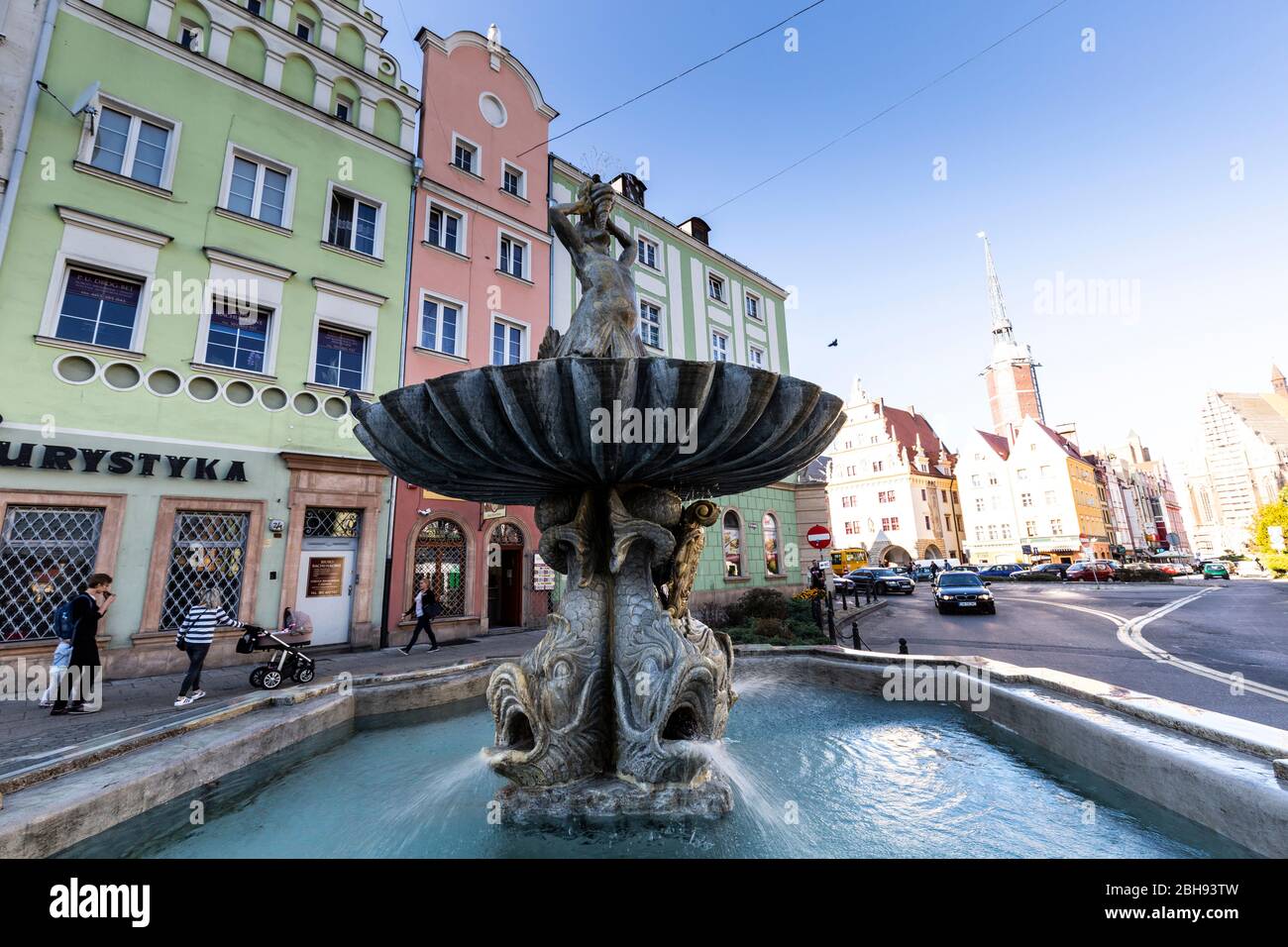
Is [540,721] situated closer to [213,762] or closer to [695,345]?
[213,762]

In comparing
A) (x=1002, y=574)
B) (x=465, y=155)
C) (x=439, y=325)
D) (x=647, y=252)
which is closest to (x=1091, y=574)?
(x=1002, y=574)

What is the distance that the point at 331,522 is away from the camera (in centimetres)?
1112

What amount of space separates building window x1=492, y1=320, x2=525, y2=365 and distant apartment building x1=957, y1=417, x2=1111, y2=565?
53.7 m

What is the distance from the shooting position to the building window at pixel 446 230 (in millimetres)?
13867

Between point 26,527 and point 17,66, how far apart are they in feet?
26.0

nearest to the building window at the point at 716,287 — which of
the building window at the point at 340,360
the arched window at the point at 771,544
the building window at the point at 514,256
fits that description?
the building window at the point at 514,256

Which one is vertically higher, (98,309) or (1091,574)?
(98,309)

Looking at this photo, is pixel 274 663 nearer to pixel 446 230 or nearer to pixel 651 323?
pixel 446 230

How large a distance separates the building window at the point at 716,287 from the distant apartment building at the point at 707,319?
0.14 ft

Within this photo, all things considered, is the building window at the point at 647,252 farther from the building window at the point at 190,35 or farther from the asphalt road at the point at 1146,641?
the asphalt road at the point at 1146,641

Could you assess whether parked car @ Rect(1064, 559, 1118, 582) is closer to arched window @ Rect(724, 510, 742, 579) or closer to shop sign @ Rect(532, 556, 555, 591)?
arched window @ Rect(724, 510, 742, 579)

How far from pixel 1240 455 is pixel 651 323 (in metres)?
128
